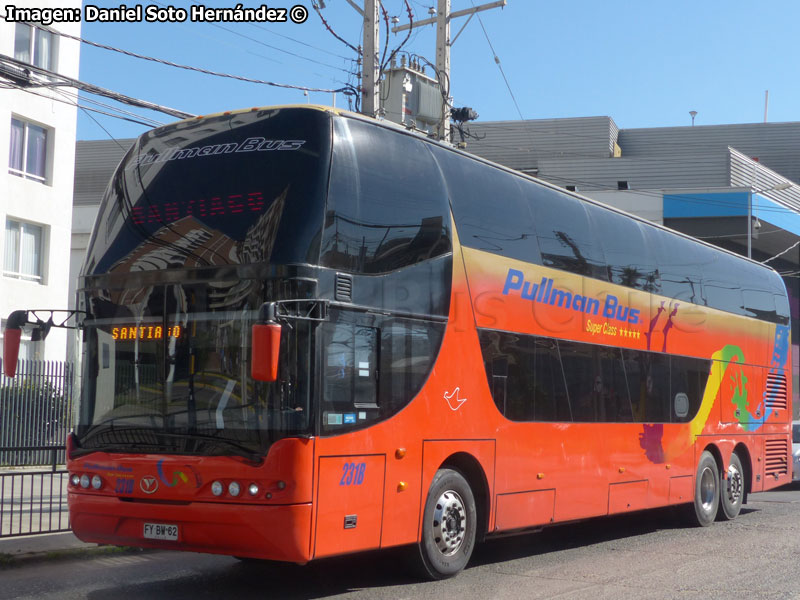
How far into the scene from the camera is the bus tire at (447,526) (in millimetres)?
9297

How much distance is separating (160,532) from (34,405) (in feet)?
45.2

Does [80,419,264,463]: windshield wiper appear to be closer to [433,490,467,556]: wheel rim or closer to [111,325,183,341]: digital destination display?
[111,325,183,341]: digital destination display

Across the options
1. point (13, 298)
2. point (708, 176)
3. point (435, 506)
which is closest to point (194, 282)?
point (435, 506)

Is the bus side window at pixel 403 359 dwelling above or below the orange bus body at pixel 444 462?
above

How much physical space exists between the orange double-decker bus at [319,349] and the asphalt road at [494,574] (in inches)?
20.2

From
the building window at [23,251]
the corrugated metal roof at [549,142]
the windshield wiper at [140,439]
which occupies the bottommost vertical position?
the windshield wiper at [140,439]

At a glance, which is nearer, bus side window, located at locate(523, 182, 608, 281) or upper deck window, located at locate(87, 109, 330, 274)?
upper deck window, located at locate(87, 109, 330, 274)

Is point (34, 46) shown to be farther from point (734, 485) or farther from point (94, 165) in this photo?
point (94, 165)

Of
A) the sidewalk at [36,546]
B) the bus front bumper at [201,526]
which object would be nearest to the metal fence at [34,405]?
the sidewalk at [36,546]

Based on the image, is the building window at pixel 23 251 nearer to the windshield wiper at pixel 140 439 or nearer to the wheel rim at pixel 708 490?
the wheel rim at pixel 708 490

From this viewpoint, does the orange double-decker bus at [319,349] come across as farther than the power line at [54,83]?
No

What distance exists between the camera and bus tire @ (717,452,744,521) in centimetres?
1564

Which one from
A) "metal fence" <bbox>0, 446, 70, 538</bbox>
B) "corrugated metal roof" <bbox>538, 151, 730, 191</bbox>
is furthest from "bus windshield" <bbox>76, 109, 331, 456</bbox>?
"corrugated metal roof" <bbox>538, 151, 730, 191</bbox>

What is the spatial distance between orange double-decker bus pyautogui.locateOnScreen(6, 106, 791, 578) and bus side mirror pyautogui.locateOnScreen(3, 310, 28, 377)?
0.05 m
